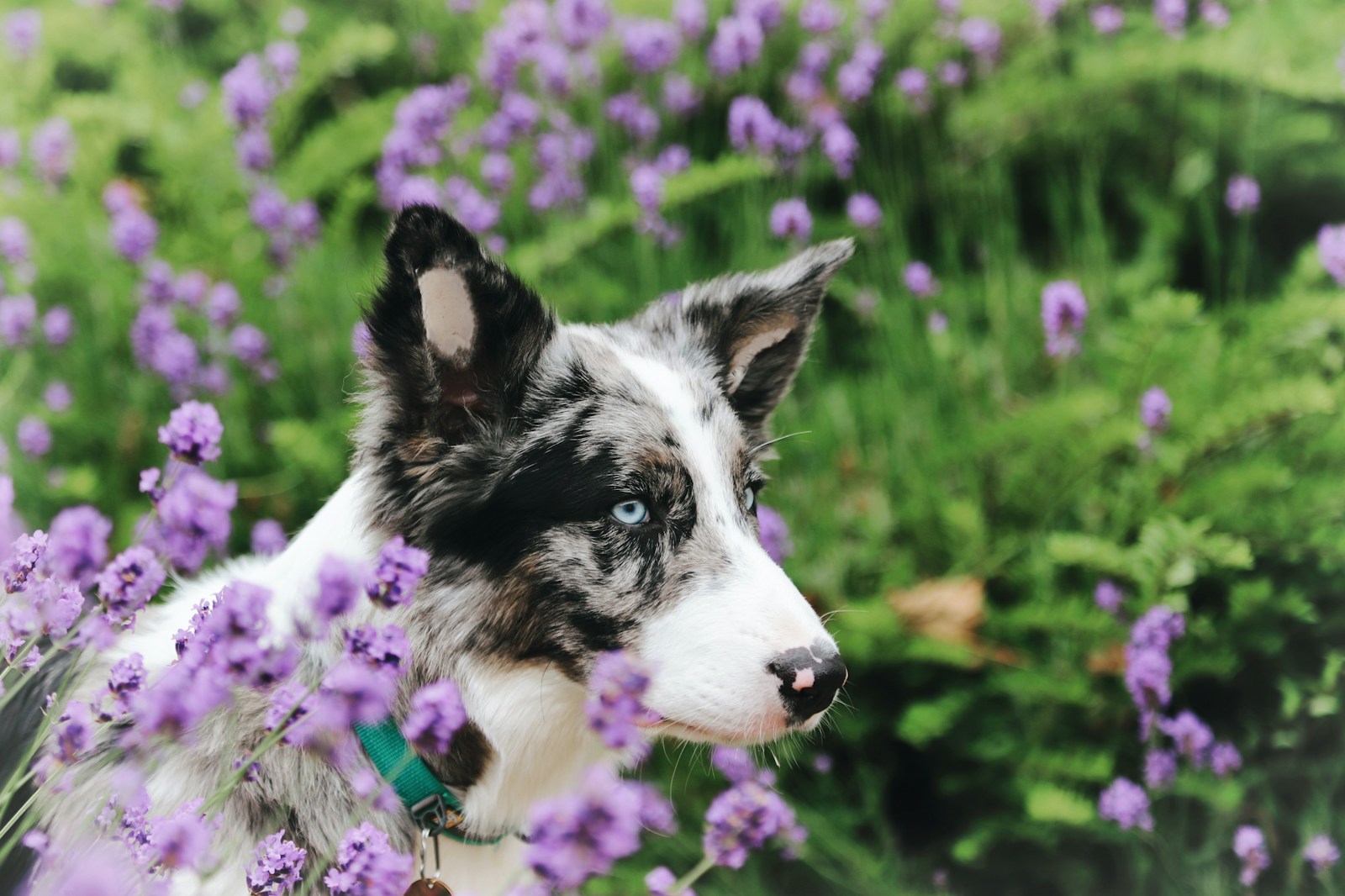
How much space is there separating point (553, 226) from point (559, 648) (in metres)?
2.64

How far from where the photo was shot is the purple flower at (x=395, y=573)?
1.49 meters

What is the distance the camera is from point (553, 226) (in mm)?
4695

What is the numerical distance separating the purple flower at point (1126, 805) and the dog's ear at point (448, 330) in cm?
179

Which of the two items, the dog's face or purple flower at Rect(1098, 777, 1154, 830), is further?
purple flower at Rect(1098, 777, 1154, 830)

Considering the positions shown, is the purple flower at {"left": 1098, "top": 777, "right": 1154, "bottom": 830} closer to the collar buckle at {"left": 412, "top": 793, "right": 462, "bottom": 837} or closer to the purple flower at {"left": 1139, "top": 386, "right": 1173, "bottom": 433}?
the purple flower at {"left": 1139, "top": 386, "right": 1173, "bottom": 433}

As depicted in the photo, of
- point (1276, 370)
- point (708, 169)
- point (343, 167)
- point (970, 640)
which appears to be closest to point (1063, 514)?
point (970, 640)

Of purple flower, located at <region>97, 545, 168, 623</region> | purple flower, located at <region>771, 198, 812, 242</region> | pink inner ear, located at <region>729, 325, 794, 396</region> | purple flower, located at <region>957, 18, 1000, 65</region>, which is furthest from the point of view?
purple flower, located at <region>957, 18, 1000, 65</region>

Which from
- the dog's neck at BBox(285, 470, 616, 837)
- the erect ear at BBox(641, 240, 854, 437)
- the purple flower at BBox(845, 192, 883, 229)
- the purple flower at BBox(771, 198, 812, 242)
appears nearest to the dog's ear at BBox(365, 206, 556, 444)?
the dog's neck at BBox(285, 470, 616, 837)

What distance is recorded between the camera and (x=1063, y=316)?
147 inches

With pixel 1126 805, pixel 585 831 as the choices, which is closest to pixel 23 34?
pixel 585 831

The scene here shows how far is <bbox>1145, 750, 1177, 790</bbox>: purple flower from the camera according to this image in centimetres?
300

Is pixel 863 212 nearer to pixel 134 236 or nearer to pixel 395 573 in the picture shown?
pixel 134 236

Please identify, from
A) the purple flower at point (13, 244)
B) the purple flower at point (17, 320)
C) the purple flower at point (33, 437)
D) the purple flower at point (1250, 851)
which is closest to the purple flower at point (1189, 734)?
the purple flower at point (1250, 851)

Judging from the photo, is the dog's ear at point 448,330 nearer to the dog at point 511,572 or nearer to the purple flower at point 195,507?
the dog at point 511,572
